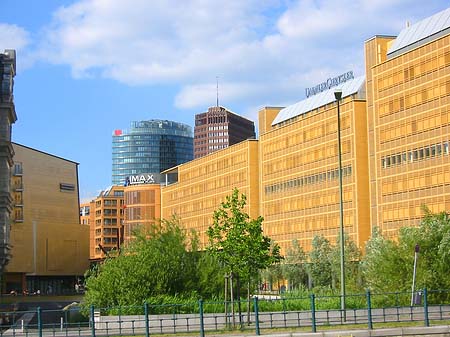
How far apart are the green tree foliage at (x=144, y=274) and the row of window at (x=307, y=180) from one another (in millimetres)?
56171

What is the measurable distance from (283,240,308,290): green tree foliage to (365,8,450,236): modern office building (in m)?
14.9

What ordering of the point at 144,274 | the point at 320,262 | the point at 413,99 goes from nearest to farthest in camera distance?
the point at 144,274
the point at 413,99
the point at 320,262

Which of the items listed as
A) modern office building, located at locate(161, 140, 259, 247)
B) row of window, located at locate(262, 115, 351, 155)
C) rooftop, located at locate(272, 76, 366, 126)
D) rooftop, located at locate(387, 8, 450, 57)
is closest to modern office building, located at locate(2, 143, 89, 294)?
modern office building, located at locate(161, 140, 259, 247)

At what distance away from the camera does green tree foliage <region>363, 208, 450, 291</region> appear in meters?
58.8

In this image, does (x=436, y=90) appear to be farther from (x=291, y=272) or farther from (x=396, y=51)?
(x=291, y=272)

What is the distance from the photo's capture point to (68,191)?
17775cm

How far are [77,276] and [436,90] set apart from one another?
10926 centimetres

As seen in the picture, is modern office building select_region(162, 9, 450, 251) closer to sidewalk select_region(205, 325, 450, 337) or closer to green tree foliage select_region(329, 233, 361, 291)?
green tree foliage select_region(329, 233, 361, 291)

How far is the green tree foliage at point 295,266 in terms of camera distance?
382 ft

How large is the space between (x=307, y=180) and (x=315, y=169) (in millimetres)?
3437

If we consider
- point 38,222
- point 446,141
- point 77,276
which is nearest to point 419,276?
point 446,141

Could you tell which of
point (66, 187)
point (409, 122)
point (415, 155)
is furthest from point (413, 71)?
point (66, 187)

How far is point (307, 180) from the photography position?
408ft

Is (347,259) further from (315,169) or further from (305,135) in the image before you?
(305,135)
